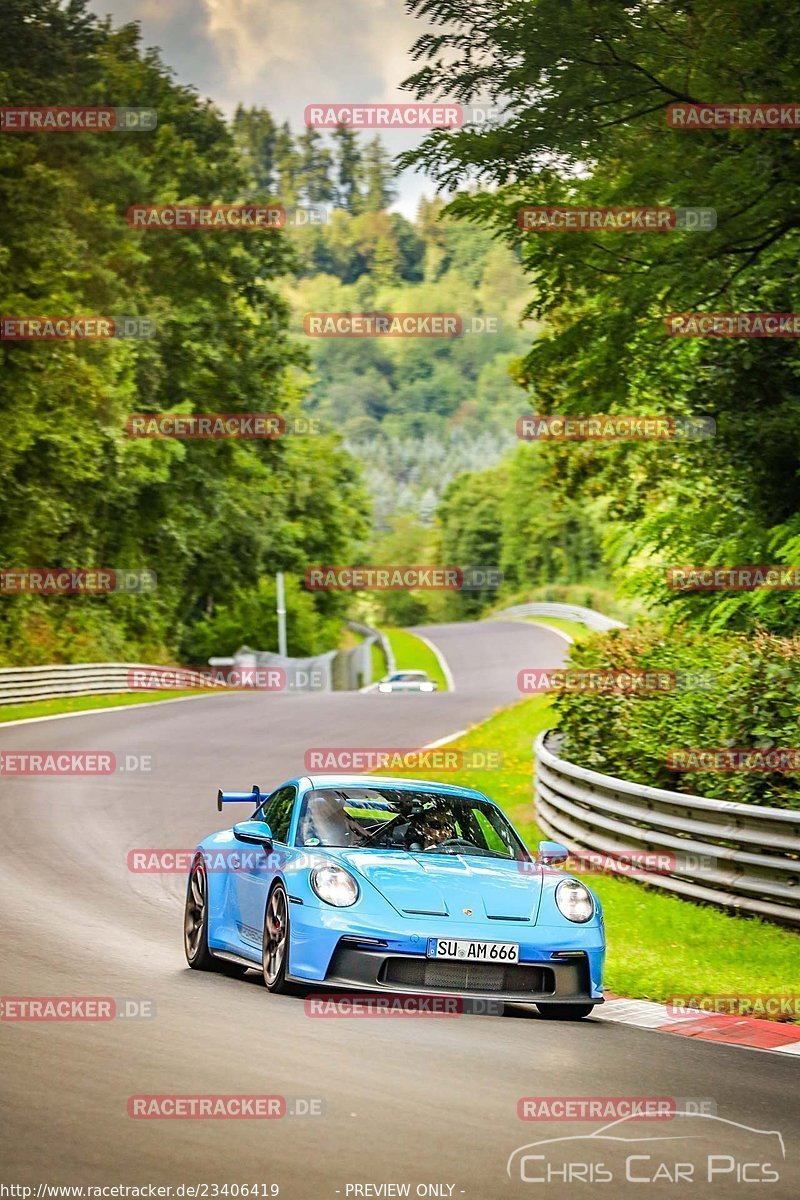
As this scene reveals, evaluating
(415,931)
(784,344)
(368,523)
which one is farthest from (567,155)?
(368,523)

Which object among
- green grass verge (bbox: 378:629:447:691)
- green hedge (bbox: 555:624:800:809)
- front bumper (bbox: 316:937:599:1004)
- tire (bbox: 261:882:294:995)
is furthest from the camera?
green grass verge (bbox: 378:629:447:691)

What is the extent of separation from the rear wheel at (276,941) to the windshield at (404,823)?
0.52 m

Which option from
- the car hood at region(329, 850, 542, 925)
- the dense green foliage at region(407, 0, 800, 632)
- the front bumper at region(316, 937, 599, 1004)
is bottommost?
the front bumper at region(316, 937, 599, 1004)

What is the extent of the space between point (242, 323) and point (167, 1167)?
173 feet

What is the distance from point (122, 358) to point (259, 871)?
4009 centimetres

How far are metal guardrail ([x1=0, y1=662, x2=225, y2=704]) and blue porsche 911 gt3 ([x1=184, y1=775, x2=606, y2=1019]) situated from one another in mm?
29468

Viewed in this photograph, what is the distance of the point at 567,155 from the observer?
17.9m

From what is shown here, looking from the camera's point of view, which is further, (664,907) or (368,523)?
(368,523)

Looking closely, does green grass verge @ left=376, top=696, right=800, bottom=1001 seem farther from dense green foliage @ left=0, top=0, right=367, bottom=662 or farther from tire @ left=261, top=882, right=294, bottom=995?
dense green foliage @ left=0, top=0, right=367, bottom=662

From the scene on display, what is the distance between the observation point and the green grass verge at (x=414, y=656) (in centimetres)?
8001

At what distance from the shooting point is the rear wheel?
927 cm

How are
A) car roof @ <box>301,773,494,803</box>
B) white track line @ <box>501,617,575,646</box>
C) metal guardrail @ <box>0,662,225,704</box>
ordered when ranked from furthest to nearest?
white track line @ <box>501,617,575,646</box> → metal guardrail @ <box>0,662,225,704</box> → car roof @ <box>301,773,494,803</box>

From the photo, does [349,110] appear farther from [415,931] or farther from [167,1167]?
[167,1167]

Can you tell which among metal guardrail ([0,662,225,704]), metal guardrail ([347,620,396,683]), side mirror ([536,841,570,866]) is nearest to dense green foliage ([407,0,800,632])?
side mirror ([536,841,570,866])
